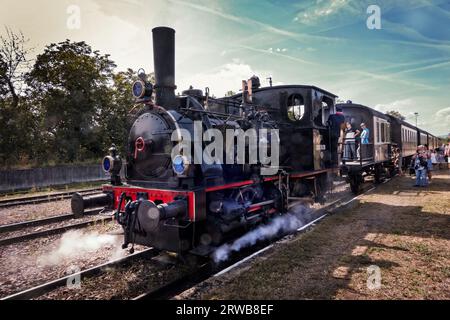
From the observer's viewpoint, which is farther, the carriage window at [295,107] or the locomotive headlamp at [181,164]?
the carriage window at [295,107]

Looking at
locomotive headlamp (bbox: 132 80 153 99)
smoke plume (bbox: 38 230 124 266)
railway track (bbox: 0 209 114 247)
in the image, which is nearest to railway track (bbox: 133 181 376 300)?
smoke plume (bbox: 38 230 124 266)

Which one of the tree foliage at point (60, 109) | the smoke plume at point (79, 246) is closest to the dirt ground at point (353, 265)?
the smoke plume at point (79, 246)

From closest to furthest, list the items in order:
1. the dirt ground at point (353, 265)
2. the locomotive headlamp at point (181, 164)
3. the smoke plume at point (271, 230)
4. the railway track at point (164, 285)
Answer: the dirt ground at point (353, 265) < the railway track at point (164, 285) < the locomotive headlamp at point (181, 164) < the smoke plume at point (271, 230)

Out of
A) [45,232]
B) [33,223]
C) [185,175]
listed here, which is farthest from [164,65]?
[33,223]

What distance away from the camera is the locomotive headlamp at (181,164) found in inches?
178

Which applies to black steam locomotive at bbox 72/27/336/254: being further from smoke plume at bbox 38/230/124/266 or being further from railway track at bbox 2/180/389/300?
smoke plume at bbox 38/230/124/266

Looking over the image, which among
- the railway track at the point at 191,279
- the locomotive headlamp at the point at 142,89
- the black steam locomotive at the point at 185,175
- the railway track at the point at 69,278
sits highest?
the locomotive headlamp at the point at 142,89

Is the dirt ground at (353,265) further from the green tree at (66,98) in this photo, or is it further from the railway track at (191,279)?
the green tree at (66,98)

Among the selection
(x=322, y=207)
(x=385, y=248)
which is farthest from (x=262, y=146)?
(x=322, y=207)

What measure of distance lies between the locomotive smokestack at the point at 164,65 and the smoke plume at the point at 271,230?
2781 millimetres

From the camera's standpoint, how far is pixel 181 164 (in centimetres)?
454

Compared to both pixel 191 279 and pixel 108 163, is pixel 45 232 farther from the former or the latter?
pixel 191 279

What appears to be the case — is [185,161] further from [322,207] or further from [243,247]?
[322,207]

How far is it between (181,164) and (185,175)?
184 mm
